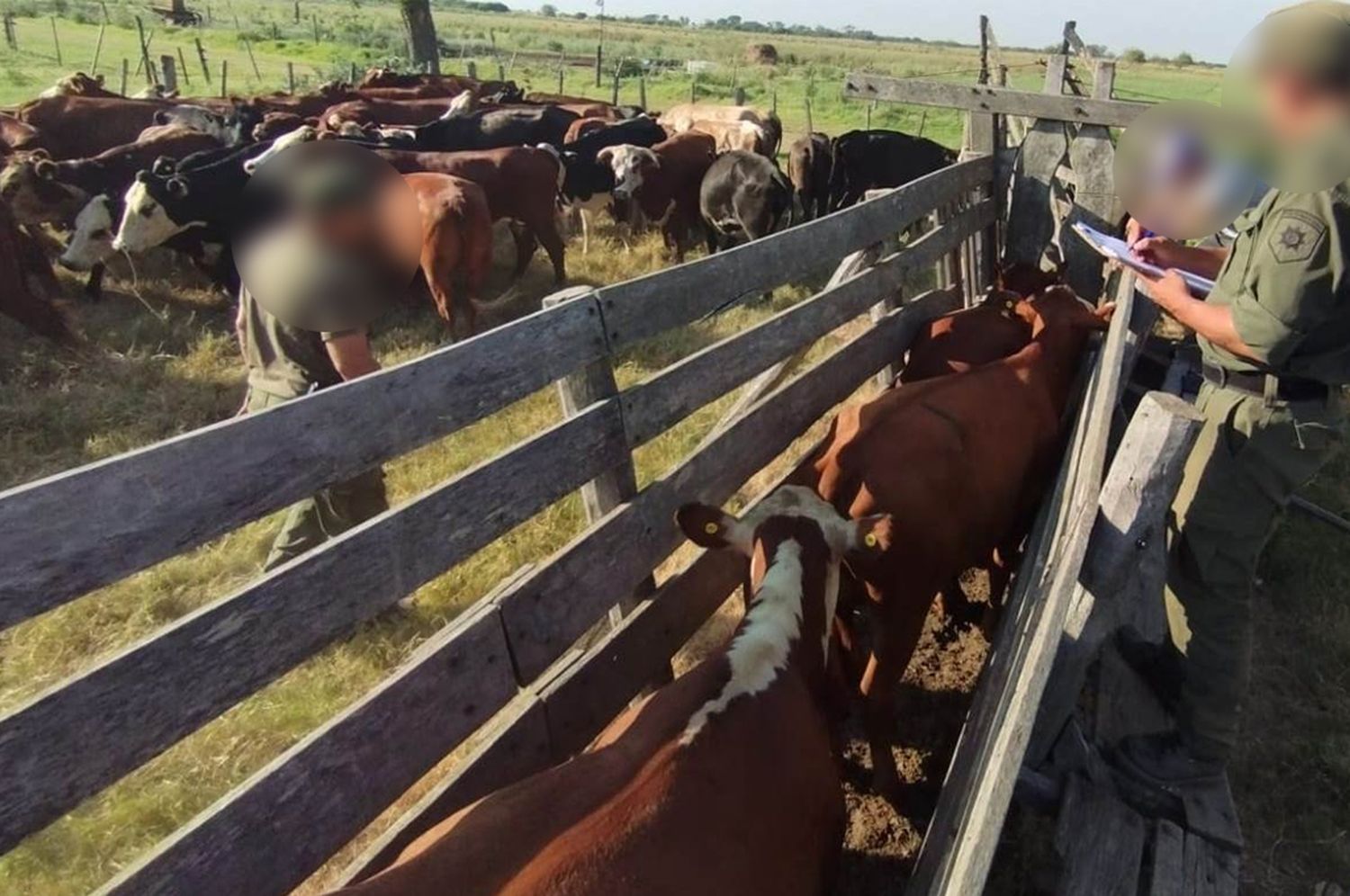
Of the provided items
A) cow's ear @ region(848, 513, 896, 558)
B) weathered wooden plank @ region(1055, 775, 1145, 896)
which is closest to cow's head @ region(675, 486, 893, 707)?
cow's ear @ region(848, 513, 896, 558)

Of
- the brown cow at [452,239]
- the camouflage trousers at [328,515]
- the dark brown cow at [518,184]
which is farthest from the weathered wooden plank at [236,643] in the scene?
the dark brown cow at [518,184]

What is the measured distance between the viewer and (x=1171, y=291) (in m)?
3.11

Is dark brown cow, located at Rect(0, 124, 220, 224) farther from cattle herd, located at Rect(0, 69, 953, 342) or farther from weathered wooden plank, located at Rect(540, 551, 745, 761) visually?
weathered wooden plank, located at Rect(540, 551, 745, 761)

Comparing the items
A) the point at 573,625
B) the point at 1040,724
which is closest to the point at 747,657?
the point at 573,625

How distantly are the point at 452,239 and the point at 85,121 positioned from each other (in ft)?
32.0

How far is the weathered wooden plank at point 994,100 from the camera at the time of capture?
19.0 ft

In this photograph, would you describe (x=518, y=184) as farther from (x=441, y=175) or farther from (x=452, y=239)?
(x=452, y=239)

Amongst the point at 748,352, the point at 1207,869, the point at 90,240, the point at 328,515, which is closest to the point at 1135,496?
the point at 1207,869

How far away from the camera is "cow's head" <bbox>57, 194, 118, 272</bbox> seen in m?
9.78

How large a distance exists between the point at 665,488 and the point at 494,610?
0.81 metres

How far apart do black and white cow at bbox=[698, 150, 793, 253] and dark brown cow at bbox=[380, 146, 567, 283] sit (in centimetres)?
198

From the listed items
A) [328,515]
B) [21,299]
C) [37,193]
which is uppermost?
[37,193]

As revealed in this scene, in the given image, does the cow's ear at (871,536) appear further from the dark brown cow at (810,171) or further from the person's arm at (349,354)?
the dark brown cow at (810,171)

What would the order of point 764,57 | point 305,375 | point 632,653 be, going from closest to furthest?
point 632,653, point 305,375, point 764,57
